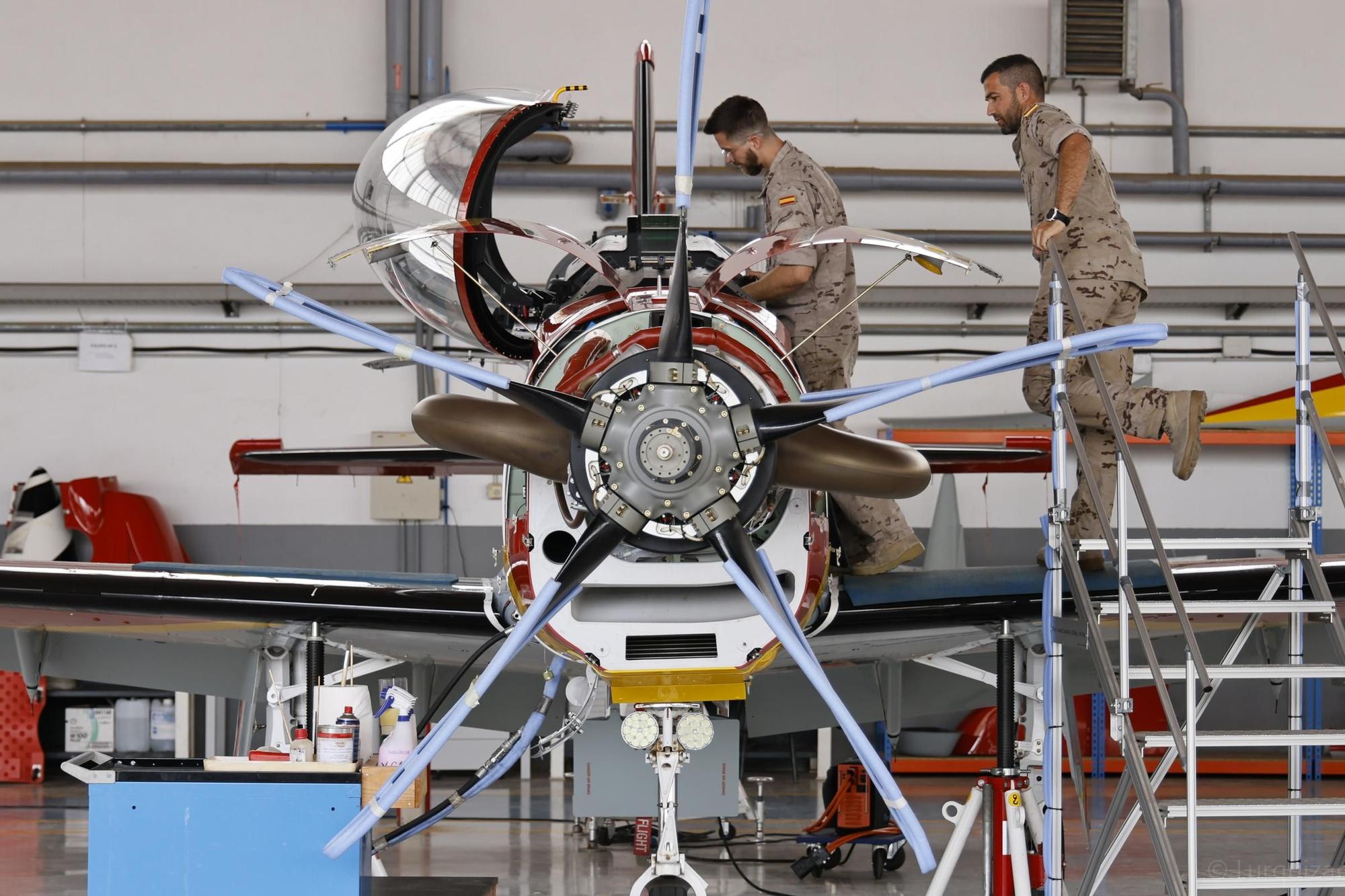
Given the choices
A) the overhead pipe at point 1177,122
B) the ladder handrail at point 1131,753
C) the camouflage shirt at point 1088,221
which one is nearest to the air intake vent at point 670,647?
the ladder handrail at point 1131,753

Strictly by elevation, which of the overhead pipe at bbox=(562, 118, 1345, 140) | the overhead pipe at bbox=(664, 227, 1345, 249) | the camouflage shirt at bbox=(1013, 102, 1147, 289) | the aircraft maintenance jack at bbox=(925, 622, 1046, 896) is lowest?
the aircraft maintenance jack at bbox=(925, 622, 1046, 896)

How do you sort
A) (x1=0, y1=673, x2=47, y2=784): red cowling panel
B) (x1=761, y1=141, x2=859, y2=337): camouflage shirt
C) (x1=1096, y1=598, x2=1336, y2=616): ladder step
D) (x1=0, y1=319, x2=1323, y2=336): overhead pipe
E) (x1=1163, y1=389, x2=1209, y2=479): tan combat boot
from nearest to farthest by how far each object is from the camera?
1. (x1=1096, y1=598, x2=1336, y2=616): ladder step
2. (x1=1163, y1=389, x2=1209, y2=479): tan combat boot
3. (x1=761, y1=141, x2=859, y2=337): camouflage shirt
4. (x1=0, y1=673, x2=47, y2=784): red cowling panel
5. (x1=0, y1=319, x2=1323, y2=336): overhead pipe

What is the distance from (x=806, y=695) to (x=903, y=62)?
668 cm

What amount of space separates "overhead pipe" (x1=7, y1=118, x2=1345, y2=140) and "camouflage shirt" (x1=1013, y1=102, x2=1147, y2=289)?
5.90m

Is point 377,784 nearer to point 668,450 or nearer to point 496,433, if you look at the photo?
point 496,433

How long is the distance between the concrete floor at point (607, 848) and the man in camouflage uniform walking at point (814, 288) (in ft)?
7.61

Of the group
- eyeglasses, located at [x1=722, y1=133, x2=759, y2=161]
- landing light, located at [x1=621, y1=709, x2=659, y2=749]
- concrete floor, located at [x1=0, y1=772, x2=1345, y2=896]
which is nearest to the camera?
landing light, located at [x1=621, y1=709, x2=659, y2=749]

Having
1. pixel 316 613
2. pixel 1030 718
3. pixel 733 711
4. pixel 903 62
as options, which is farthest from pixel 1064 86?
pixel 316 613

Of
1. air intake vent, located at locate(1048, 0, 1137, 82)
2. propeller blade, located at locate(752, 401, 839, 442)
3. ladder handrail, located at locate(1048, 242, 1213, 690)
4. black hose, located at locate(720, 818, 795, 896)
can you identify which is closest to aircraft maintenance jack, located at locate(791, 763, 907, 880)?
black hose, located at locate(720, 818, 795, 896)

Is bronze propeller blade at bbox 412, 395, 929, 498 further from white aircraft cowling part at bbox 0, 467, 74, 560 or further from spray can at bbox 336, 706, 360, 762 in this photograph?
white aircraft cowling part at bbox 0, 467, 74, 560

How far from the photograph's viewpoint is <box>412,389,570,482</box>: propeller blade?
134 inches

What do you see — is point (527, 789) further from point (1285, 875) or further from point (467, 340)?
point (1285, 875)

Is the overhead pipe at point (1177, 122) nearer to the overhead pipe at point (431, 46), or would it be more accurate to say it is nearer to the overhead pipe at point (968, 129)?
the overhead pipe at point (968, 129)

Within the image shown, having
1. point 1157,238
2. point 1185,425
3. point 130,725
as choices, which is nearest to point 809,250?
point 1185,425
